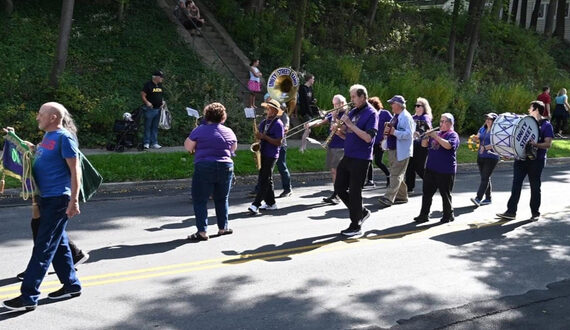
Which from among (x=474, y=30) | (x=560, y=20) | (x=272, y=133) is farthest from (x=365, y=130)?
(x=560, y=20)

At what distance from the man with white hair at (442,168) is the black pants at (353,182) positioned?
1613mm

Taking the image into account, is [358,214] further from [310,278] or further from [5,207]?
[5,207]

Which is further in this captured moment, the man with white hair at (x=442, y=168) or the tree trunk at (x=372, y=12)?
the tree trunk at (x=372, y=12)

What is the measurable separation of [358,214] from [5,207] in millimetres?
5813

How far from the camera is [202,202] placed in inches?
343

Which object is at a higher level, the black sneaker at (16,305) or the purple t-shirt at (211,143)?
the purple t-shirt at (211,143)

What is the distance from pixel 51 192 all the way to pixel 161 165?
824 cm

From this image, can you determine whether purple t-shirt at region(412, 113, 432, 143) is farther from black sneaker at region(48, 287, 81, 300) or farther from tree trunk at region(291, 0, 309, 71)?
tree trunk at region(291, 0, 309, 71)

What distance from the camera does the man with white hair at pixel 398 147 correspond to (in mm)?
11445

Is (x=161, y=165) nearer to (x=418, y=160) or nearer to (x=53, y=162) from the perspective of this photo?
(x=418, y=160)

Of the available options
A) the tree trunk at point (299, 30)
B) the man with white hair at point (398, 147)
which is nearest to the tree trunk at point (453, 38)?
the tree trunk at point (299, 30)

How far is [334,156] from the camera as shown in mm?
11789

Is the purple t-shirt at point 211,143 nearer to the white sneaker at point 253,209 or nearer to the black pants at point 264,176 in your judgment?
the black pants at point 264,176

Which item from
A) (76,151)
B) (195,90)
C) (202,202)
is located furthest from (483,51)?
(76,151)
